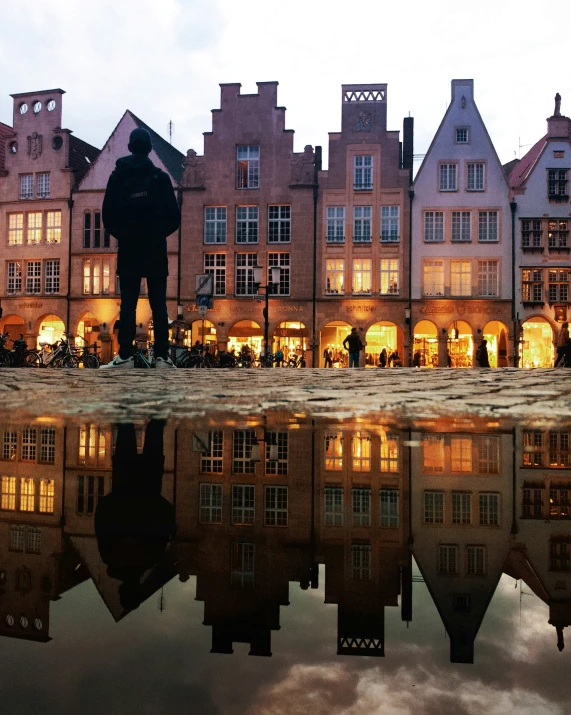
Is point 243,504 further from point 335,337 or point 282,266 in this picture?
point 282,266

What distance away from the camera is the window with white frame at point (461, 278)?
42406 mm

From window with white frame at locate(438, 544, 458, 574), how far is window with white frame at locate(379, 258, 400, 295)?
135 feet

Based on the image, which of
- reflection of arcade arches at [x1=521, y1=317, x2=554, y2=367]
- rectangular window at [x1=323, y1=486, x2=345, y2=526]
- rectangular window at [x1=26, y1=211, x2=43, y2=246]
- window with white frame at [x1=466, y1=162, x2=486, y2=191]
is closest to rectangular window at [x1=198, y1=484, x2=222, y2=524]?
rectangular window at [x1=323, y1=486, x2=345, y2=526]

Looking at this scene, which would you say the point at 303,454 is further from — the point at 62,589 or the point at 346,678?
the point at 346,678

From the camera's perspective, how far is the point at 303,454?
10.6 ft

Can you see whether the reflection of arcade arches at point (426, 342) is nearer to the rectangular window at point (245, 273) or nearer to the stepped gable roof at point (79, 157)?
the rectangular window at point (245, 273)

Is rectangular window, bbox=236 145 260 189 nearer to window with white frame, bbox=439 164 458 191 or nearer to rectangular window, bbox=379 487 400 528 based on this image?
window with white frame, bbox=439 164 458 191

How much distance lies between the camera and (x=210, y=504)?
7.46 ft

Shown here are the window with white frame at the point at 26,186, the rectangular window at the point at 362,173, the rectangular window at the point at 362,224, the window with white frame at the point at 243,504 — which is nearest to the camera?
the window with white frame at the point at 243,504

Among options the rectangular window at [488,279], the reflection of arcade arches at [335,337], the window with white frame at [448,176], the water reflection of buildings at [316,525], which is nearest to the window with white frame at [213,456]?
the water reflection of buildings at [316,525]

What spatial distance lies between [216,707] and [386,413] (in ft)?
13.6

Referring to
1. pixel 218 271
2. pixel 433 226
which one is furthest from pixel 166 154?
pixel 433 226

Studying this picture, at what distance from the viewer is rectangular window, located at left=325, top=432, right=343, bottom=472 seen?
2926 mm

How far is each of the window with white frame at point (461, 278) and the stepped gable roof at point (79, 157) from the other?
22314 mm
